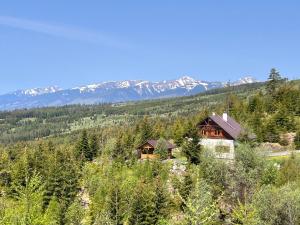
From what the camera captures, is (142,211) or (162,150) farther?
(162,150)

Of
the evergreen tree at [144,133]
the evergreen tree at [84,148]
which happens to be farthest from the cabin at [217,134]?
the evergreen tree at [84,148]

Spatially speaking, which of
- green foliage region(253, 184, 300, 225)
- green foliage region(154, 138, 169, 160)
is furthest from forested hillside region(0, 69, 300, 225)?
green foliage region(154, 138, 169, 160)

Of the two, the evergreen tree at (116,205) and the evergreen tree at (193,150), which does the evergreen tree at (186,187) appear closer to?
the evergreen tree at (116,205)

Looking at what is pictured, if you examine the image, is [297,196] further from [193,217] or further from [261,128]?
[261,128]

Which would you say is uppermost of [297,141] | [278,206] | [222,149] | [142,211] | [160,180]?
[222,149]

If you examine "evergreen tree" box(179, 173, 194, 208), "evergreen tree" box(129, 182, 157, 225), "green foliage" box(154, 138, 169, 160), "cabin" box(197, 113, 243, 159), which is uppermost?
"cabin" box(197, 113, 243, 159)

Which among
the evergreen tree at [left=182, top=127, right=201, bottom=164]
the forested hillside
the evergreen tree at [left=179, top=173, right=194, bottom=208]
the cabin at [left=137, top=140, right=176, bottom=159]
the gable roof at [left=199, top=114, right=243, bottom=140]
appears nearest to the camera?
the forested hillside

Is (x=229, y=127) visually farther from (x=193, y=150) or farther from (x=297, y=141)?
(x=297, y=141)

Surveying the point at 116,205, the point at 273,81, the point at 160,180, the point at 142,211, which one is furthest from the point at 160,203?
the point at 273,81

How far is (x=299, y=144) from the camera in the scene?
12125 centimetres

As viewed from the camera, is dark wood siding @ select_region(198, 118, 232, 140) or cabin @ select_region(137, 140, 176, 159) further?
cabin @ select_region(137, 140, 176, 159)

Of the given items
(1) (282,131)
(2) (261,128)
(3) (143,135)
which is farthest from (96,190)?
(1) (282,131)

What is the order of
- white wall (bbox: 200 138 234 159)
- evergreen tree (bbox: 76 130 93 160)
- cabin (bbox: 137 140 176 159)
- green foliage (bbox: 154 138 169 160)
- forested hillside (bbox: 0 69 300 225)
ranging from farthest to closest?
evergreen tree (bbox: 76 130 93 160)
cabin (bbox: 137 140 176 159)
green foliage (bbox: 154 138 169 160)
white wall (bbox: 200 138 234 159)
forested hillside (bbox: 0 69 300 225)

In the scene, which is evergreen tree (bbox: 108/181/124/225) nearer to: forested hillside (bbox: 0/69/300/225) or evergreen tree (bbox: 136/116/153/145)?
forested hillside (bbox: 0/69/300/225)
